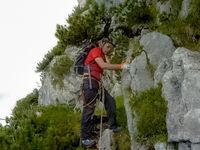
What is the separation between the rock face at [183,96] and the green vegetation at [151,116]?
1.52ft

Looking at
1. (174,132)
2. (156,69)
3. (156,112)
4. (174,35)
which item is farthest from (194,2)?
(174,132)

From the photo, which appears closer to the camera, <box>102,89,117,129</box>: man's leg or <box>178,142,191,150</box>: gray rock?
<box>178,142,191,150</box>: gray rock

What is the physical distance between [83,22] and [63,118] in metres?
5.39

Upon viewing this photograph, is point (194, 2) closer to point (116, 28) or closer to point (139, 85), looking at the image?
point (139, 85)

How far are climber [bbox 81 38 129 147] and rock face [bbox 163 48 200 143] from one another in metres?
2.17

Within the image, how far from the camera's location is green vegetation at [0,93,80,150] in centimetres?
1478

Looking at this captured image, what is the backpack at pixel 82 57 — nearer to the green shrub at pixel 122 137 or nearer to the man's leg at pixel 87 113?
the man's leg at pixel 87 113

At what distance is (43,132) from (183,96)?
6.24m

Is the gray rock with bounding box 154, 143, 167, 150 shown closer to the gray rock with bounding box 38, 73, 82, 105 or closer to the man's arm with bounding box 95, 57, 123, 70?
the man's arm with bounding box 95, 57, 123, 70

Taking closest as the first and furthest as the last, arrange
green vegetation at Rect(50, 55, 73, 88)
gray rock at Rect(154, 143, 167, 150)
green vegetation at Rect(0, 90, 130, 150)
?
1. gray rock at Rect(154, 143, 167, 150)
2. green vegetation at Rect(0, 90, 130, 150)
3. green vegetation at Rect(50, 55, 73, 88)

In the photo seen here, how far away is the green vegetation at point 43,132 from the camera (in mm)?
A: 14781

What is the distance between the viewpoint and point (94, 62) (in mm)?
13023

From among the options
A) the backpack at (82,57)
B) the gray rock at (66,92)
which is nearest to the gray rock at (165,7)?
the backpack at (82,57)

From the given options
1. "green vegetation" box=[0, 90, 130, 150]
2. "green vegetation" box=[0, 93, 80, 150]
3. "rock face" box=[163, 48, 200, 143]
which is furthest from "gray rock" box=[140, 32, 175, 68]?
"green vegetation" box=[0, 93, 80, 150]
